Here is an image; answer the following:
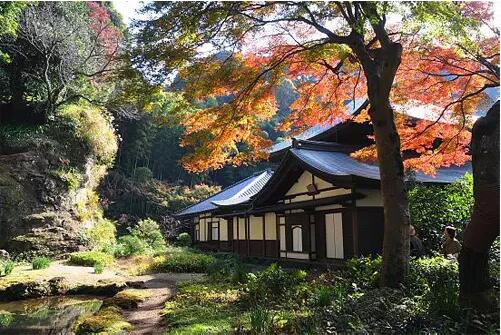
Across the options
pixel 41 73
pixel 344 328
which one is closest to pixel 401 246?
pixel 344 328

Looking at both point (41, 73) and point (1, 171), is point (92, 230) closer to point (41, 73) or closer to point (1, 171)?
point (1, 171)

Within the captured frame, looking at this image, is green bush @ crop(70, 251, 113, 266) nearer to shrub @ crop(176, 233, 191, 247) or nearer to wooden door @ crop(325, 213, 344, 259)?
wooden door @ crop(325, 213, 344, 259)

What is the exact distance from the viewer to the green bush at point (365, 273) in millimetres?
8264

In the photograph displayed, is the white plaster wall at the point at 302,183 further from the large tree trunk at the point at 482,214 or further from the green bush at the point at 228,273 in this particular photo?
the large tree trunk at the point at 482,214

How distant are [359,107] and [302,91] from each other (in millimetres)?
4377

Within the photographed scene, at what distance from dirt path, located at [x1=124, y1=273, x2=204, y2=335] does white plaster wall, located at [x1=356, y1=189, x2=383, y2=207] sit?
20.6 feet

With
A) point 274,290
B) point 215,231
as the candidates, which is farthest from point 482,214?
point 215,231

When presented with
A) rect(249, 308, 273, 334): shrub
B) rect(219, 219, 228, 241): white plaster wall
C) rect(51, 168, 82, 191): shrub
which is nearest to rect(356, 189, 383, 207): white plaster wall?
rect(249, 308, 273, 334): shrub

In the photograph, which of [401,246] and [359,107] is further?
[359,107]

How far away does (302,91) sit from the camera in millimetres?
11836

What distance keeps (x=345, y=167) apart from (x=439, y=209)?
360 centimetres

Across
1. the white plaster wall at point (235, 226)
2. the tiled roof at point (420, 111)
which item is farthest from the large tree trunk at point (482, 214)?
the white plaster wall at point (235, 226)

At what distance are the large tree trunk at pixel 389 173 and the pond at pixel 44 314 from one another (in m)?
6.35

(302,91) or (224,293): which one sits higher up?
(302,91)
